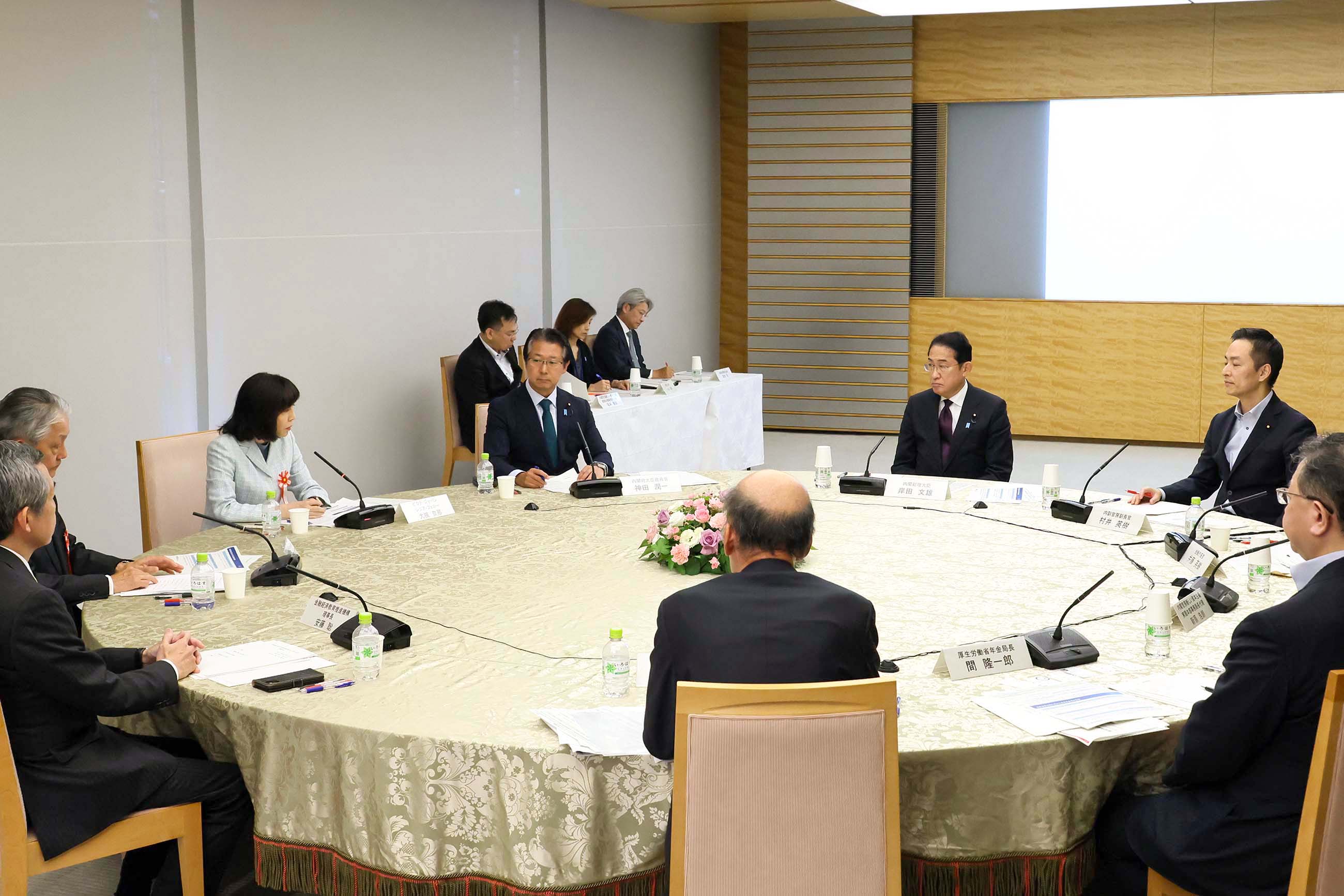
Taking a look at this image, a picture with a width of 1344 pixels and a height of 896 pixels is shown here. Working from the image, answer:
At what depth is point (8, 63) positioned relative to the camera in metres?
5.01

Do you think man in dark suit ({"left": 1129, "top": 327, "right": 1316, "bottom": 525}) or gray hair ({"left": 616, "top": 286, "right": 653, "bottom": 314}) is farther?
gray hair ({"left": 616, "top": 286, "right": 653, "bottom": 314})

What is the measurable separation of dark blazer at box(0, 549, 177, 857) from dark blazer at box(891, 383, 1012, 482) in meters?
3.55

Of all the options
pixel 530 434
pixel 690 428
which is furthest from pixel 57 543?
pixel 690 428

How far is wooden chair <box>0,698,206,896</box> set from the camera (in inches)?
98.6

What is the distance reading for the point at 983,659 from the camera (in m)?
2.93

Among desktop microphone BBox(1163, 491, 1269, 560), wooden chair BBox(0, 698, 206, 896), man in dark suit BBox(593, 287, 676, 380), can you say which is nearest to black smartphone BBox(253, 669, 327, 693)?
wooden chair BBox(0, 698, 206, 896)

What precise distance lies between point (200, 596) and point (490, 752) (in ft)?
4.34

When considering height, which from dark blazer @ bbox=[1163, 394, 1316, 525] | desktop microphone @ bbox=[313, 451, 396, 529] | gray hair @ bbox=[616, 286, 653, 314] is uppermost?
gray hair @ bbox=[616, 286, 653, 314]

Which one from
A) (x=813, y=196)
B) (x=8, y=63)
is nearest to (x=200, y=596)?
(x=8, y=63)

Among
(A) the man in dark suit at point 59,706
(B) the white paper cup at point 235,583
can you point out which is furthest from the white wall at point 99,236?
(A) the man in dark suit at point 59,706

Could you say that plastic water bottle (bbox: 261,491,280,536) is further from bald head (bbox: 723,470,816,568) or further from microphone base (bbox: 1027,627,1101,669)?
microphone base (bbox: 1027,627,1101,669)

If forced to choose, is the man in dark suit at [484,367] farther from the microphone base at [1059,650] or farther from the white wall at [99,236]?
the microphone base at [1059,650]

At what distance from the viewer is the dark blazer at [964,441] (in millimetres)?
5426

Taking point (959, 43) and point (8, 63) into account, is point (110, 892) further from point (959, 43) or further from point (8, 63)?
point (959, 43)
